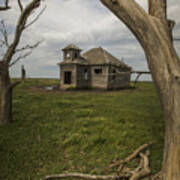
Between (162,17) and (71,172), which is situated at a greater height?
(162,17)

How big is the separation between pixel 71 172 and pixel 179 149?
288 cm

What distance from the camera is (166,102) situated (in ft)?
8.13

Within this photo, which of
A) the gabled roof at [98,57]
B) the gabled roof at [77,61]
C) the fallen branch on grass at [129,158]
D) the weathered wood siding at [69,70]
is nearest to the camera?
the fallen branch on grass at [129,158]

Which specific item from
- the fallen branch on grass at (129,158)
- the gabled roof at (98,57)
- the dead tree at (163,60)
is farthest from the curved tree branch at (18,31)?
the gabled roof at (98,57)

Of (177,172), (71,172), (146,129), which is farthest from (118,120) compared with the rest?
(177,172)

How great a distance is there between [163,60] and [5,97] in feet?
22.8

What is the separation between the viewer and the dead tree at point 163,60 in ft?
7.93

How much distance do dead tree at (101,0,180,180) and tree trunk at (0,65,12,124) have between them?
6.12m

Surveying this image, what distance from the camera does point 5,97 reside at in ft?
23.1

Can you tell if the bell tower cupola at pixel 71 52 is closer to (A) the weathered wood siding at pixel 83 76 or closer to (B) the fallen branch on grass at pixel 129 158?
(A) the weathered wood siding at pixel 83 76

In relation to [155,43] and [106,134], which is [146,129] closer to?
[106,134]

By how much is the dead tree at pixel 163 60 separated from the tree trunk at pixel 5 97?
20.1 feet

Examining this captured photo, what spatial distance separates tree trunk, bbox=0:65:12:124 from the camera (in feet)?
22.7

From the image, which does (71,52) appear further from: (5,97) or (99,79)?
(5,97)
